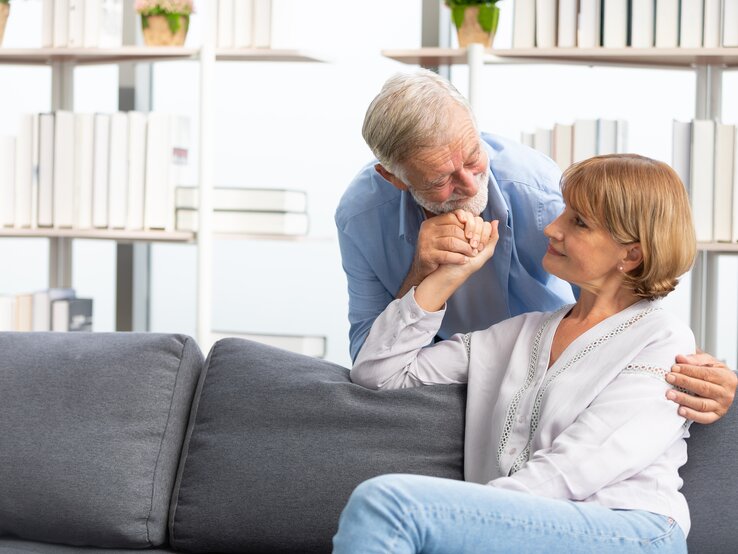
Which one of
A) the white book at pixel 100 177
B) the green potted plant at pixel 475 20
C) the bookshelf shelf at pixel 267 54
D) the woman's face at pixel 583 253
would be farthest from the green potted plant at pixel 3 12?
the woman's face at pixel 583 253

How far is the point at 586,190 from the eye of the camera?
5.47 feet

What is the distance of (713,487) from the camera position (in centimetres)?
172

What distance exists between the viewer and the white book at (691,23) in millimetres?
2662

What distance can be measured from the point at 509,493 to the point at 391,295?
2.29ft

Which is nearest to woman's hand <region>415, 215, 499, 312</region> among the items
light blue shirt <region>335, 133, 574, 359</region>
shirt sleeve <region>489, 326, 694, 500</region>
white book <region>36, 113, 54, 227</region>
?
light blue shirt <region>335, 133, 574, 359</region>

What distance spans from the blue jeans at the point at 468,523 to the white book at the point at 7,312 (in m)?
2.01

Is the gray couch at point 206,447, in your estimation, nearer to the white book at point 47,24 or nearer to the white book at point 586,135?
the white book at point 586,135

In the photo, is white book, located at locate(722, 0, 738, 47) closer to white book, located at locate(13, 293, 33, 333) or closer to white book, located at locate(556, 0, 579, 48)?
white book, located at locate(556, 0, 579, 48)

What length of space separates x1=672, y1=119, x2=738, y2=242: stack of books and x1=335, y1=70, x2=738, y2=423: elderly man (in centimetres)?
80

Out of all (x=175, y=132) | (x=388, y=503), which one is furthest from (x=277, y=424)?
(x=175, y=132)

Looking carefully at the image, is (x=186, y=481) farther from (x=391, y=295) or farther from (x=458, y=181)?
(x=458, y=181)

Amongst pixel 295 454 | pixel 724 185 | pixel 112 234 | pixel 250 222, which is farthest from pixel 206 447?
pixel 724 185

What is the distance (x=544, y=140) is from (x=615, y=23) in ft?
1.20

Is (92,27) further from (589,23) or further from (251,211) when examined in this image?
(589,23)
